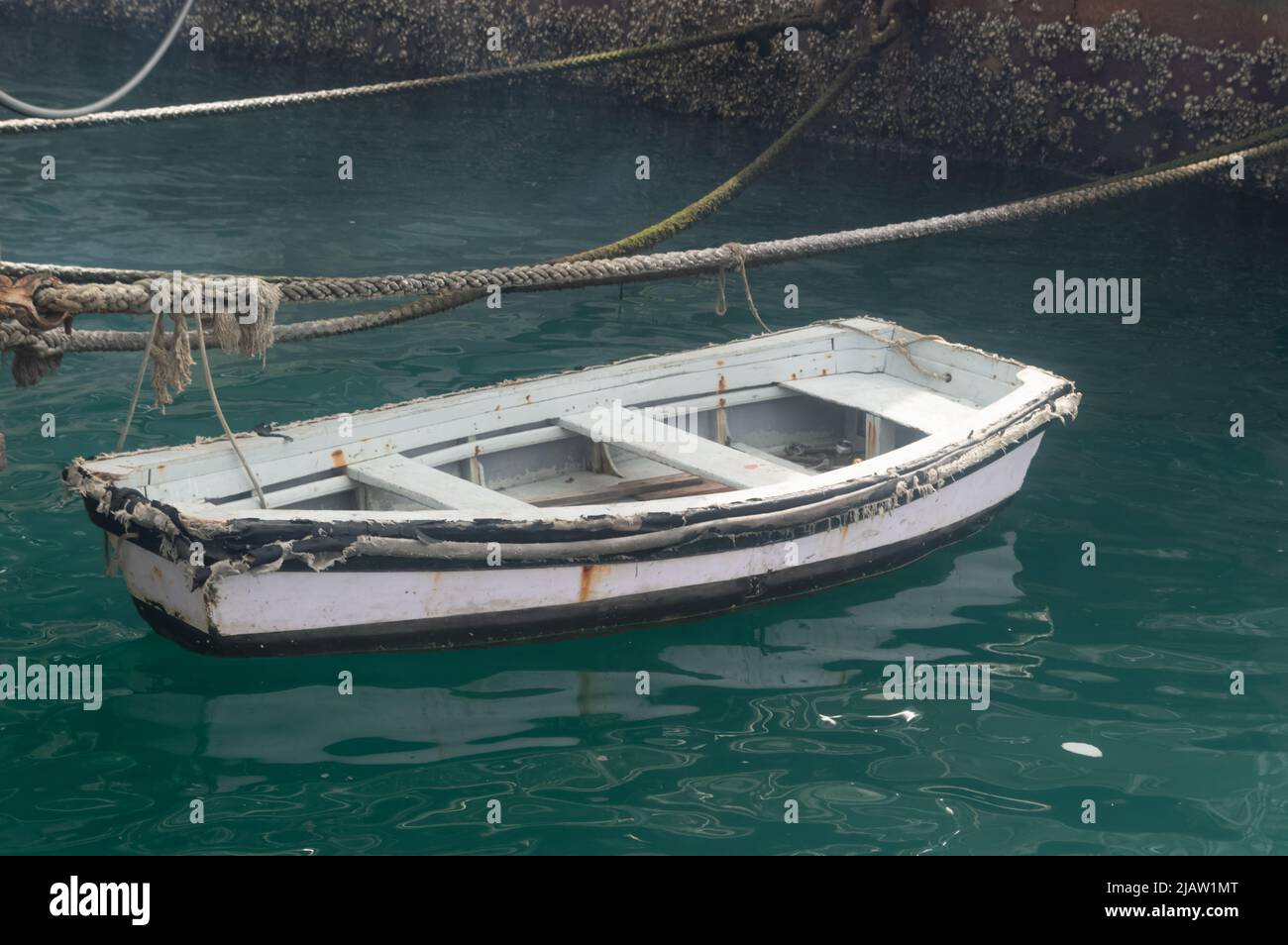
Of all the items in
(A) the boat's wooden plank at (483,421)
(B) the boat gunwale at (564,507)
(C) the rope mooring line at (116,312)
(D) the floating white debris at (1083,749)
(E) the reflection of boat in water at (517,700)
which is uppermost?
(C) the rope mooring line at (116,312)

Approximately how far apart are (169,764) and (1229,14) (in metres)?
11.3

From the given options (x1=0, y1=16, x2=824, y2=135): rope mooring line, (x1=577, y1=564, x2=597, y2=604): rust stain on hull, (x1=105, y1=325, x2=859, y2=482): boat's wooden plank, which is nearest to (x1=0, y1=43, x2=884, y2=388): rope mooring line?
(x1=105, y1=325, x2=859, y2=482): boat's wooden plank

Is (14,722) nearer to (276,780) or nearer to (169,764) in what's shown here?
(169,764)

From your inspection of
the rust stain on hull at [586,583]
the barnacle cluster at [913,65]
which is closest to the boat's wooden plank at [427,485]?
the rust stain on hull at [586,583]

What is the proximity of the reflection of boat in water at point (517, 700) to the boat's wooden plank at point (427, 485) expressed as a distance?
695mm

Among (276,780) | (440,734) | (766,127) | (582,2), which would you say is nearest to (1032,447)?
(440,734)

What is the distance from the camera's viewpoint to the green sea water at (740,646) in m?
5.01

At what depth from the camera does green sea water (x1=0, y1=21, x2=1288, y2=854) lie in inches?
197

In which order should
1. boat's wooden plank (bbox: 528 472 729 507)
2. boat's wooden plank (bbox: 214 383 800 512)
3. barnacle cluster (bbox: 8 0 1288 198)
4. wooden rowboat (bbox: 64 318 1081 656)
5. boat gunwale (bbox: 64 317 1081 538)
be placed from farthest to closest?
barnacle cluster (bbox: 8 0 1288 198) < boat's wooden plank (bbox: 528 472 729 507) < boat's wooden plank (bbox: 214 383 800 512) < wooden rowboat (bbox: 64 318 1081 656) < boat gunwale (bbox: 64 317 1081 538)

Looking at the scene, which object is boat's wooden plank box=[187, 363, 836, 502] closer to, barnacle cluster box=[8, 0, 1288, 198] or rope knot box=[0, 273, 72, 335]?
rope knot box=[0, 273, 72, 335]

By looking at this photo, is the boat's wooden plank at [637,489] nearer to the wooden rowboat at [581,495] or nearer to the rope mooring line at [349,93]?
the wooden rowboat at [581,495]

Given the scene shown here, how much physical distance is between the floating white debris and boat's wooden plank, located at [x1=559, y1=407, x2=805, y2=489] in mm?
1645

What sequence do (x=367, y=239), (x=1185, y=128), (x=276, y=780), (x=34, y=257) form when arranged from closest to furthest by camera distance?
(x=276, y=780), (x=34, y=257), (x=367, y=239), (x=1185, y=128)

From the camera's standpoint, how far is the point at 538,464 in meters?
7.27
